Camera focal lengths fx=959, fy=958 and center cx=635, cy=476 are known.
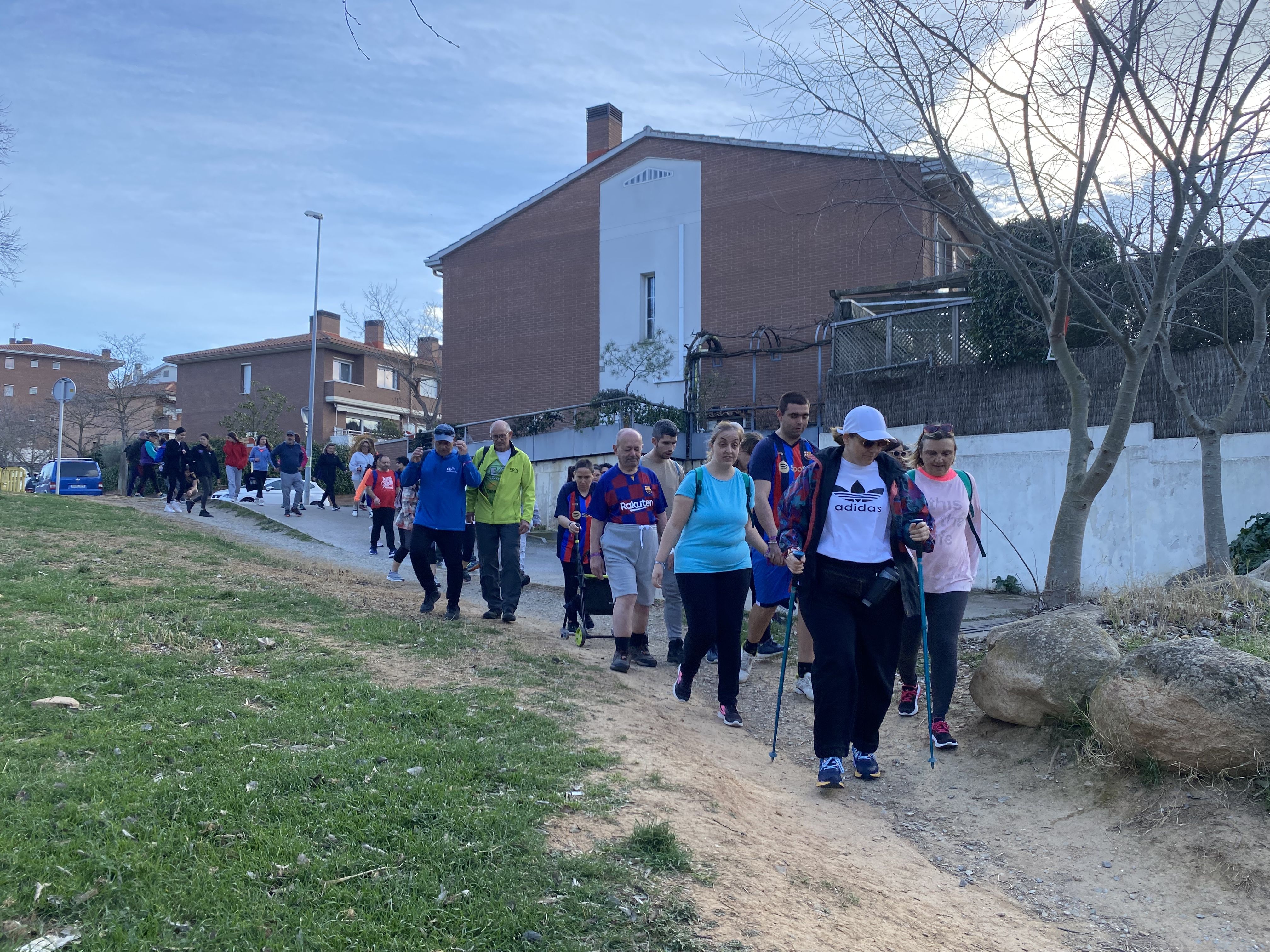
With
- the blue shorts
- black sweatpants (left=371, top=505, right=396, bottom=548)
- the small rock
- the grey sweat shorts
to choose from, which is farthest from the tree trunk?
black sweatpants (left=371, top=505, right=396, bottom=548)

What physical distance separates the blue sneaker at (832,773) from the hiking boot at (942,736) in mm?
1126

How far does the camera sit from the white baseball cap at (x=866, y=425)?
196 inches

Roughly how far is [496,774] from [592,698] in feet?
6.04

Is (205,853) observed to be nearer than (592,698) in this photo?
Yes

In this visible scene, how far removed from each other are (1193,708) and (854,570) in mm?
1748

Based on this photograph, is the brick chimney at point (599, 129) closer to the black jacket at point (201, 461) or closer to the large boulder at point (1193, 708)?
the black jacket at point (201, 461)

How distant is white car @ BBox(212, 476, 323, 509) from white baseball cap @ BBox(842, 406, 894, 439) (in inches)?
687

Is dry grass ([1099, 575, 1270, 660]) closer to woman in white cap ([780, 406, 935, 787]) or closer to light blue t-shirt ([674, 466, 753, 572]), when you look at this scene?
woman in white cap ([780, 406, 935, 787])

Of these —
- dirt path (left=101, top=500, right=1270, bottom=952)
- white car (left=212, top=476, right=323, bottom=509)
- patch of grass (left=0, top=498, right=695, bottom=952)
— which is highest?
white car (left=212, top=476, right=323, bottom=509)

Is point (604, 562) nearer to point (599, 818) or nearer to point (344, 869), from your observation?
point (599, 818)

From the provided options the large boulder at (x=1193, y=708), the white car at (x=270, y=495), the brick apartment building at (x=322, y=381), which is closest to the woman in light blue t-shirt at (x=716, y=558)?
the large boulder at (x=1193, y=708)

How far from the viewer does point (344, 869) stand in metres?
3.31

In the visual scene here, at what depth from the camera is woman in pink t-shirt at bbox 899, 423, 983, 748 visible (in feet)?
18.9

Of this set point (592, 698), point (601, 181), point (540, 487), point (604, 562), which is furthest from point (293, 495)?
point (592, 698)
